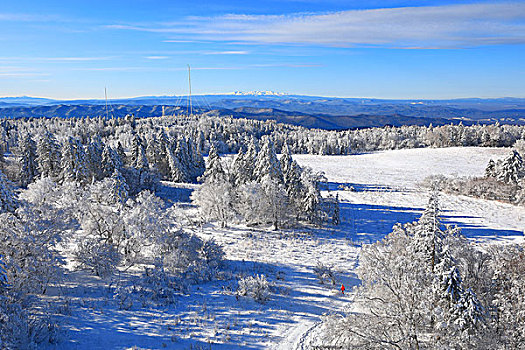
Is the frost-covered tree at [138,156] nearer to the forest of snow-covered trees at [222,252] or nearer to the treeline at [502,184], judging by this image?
the forest of snow-covered trees at [222,252]

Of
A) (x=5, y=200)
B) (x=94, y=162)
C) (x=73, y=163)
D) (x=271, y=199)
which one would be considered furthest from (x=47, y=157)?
(x=271, y=199)

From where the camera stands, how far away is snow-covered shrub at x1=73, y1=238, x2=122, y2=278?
21.0 meters

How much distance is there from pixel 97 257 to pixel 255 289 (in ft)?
34.6

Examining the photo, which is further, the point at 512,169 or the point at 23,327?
the point at 512,169

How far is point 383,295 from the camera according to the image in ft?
44.1

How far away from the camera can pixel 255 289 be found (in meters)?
20.2

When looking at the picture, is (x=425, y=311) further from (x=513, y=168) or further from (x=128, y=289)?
(x=513, y=168)

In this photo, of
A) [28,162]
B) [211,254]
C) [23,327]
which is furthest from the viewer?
[28,162]

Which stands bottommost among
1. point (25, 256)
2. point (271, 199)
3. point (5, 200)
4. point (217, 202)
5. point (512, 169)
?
point (217, 202)

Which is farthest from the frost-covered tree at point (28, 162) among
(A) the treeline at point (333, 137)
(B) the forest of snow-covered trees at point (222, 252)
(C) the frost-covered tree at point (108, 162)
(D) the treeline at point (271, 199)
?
(A) the treeline at point (333, 137)

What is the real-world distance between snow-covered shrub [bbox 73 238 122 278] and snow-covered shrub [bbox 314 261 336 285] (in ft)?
47.5

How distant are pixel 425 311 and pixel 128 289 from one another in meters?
16.1

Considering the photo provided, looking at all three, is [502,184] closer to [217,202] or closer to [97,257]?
[217,202]

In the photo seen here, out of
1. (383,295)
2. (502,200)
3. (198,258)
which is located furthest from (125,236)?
(502,200)
